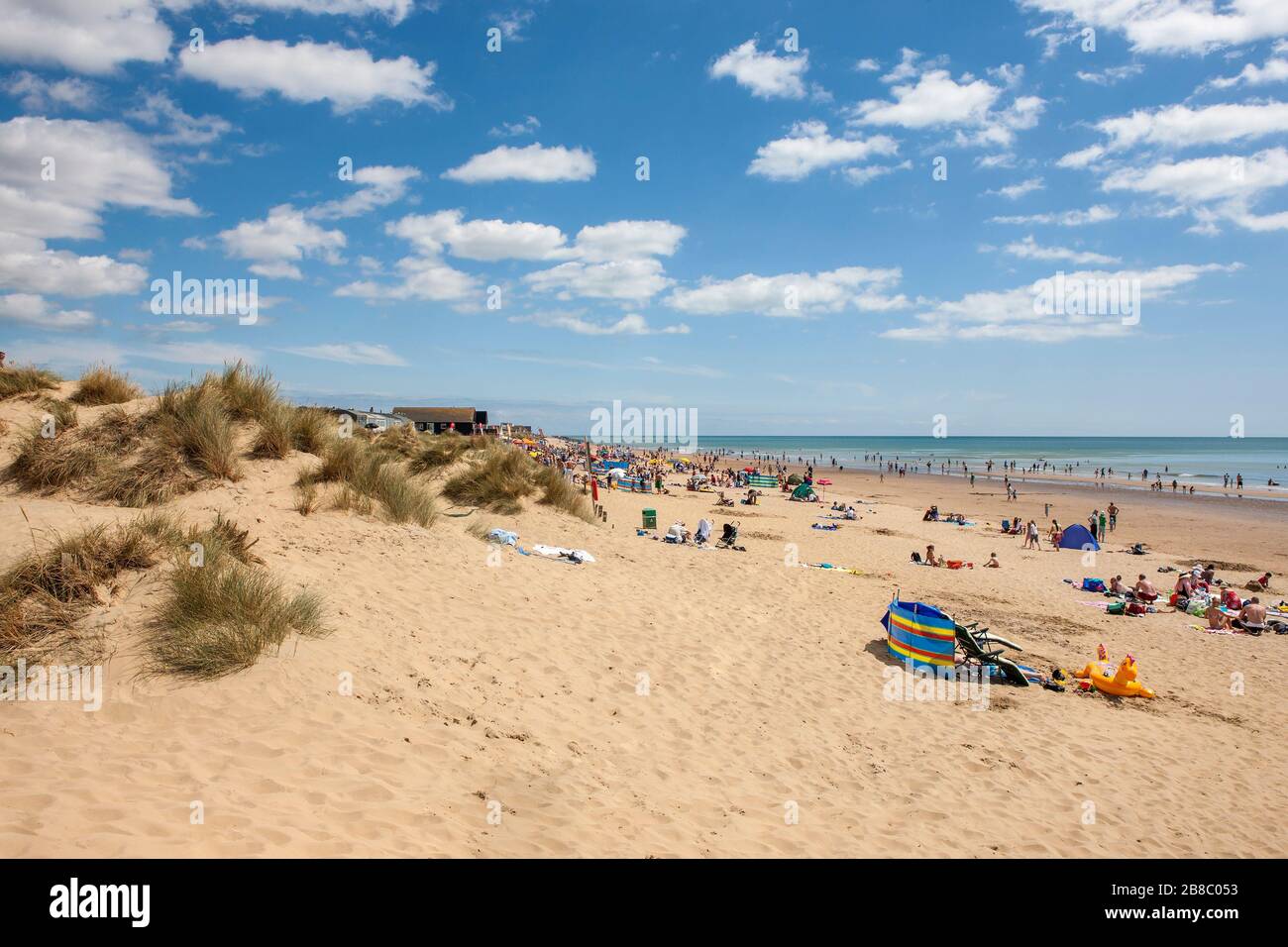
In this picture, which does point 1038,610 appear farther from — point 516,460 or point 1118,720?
point 516,460

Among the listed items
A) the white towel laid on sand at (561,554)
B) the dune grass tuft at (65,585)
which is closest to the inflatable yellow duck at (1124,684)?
the white towel laid on sand at (561,554)

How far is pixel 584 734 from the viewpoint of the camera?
612 cm

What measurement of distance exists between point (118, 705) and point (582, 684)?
13.2 feet

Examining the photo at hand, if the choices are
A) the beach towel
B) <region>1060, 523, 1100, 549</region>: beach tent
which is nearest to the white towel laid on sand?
the beach towel

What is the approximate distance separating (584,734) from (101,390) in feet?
38.0

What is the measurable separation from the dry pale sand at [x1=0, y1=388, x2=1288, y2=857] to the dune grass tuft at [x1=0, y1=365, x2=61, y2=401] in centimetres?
54

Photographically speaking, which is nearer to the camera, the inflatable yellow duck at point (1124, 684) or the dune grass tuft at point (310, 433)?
the inflatable yellow duck at point (1124, 684)

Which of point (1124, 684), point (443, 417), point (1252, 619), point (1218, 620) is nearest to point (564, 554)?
point (1124, 684)

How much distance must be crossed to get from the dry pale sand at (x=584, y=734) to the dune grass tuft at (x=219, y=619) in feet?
0.54

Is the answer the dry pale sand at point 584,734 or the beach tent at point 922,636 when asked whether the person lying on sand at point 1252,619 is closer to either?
the dry pale sand at point 584,734

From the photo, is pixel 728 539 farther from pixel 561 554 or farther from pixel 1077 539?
pixel 1077 539

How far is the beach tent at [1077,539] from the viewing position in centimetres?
2220

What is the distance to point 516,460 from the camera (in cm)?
1742
